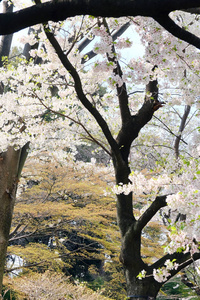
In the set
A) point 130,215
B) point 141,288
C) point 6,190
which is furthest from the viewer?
point 6,190

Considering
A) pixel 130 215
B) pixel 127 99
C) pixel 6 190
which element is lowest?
pixel 130 215

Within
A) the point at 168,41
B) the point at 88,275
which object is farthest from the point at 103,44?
the point at 88,275

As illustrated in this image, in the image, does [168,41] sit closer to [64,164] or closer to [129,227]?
[129,227]

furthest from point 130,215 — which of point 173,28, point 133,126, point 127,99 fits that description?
point 173,28

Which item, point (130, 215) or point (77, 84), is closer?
Answer: point (77, 84)

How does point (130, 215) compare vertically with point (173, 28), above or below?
below

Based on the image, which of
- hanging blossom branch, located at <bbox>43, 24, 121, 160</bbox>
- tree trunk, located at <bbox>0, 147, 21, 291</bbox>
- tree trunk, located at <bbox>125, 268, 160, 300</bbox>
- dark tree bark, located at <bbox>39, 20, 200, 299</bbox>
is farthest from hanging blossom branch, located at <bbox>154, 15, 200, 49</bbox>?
tree trunk, located at <bbox>0, 147, 21, 291</bbox>

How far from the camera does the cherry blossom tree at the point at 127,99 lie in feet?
6.21

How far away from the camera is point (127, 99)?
189 inches

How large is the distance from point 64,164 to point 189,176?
5.01m

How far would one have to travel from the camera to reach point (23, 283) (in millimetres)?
7188

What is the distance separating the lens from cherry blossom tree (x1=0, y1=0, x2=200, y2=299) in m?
1.89

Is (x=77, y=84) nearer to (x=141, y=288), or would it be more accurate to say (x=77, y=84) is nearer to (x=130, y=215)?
(x=130, y=215)

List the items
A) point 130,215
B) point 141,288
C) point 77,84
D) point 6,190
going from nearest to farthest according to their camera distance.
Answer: point 77,84, point 141,288, point 130,215, point 6,190
